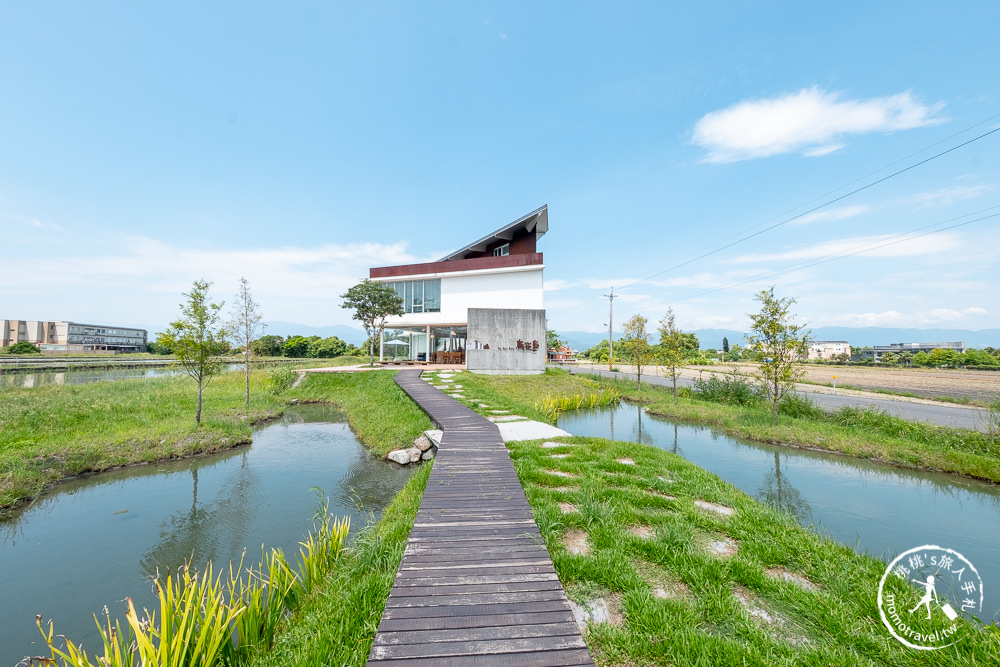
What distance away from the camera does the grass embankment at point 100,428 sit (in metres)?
7.59

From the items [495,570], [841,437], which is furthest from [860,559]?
[841,437]

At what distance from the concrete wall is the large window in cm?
741

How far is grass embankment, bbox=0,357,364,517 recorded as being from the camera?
7.59m

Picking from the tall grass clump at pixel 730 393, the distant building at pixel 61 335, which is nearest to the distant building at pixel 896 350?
the tall grass clump at pixel 730 393

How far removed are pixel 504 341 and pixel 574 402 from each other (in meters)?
7.12

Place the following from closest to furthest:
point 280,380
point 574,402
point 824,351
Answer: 1. point 574,402
2. point 280,380
3. point 824,351

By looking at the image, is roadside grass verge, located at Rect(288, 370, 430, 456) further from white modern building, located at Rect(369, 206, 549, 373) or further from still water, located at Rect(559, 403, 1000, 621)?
white modern building, located at Rect(369, 206, 549, 373)

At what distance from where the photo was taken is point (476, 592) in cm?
307

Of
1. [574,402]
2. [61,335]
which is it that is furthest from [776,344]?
[61,335]

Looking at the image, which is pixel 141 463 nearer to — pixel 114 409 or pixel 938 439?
pixel 114 409

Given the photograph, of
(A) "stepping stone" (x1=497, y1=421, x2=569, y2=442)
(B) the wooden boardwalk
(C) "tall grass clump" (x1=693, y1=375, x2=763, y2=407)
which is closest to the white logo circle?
(B) the wooden boardwalk

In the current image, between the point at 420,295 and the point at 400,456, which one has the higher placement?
the point at 420,295

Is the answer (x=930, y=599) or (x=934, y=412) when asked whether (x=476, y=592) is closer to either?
(x=930, y=599)

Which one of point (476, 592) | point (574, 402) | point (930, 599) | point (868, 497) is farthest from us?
point (574, 402)
